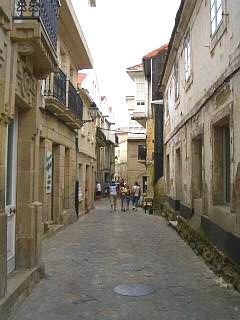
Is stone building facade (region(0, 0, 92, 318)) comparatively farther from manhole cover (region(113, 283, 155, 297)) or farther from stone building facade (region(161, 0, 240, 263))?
stone building facade (region(161, 0, 240, 263))

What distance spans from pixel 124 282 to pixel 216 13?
5129 millimetres

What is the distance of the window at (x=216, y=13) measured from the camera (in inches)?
304

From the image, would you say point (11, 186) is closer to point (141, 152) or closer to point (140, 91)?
point (140, 91)

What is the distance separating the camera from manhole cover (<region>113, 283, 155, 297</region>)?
6035mm

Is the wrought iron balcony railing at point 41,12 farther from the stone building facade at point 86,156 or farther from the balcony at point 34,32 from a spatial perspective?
the stone building facade at point 86,156

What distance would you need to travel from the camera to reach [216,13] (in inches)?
319

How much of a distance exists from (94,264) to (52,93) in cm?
505

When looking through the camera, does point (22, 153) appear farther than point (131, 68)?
No

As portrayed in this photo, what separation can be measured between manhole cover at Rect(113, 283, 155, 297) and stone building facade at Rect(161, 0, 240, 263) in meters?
1.37

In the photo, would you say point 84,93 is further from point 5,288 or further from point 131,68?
point 5,288

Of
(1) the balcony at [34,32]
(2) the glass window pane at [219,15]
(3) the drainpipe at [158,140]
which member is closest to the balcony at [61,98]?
(1) the balcony at [34,32]

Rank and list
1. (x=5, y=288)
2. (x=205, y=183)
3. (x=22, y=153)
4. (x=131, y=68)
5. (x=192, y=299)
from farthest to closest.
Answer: (x=131, y=68) → (x=205, y=183) → (x=22, y=153) → (x=192, y=299) → (x=5, y=288)

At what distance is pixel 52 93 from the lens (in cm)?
1130

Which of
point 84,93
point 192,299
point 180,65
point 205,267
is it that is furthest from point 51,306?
point 84,93
